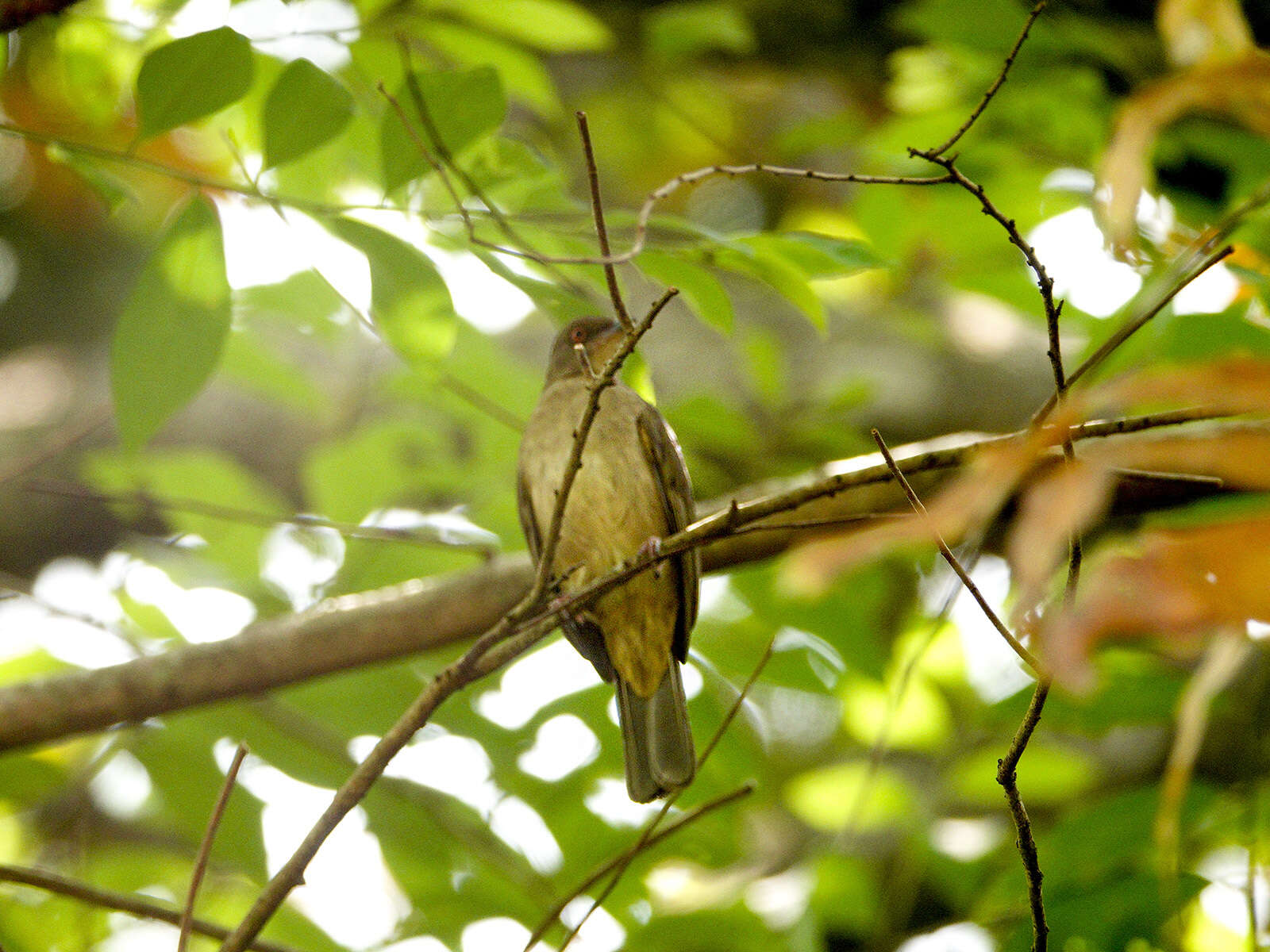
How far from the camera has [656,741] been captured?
10.3 ft

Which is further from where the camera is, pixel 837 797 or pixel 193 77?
pixel 837 797

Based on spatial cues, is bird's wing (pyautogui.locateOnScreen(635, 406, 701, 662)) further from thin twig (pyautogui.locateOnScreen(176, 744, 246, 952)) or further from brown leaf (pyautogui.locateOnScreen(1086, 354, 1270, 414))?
brown leaf (pyautogui.locateOnScreen(1086, 354, 1270, 414))

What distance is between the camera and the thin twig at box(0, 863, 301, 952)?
77.4 inches

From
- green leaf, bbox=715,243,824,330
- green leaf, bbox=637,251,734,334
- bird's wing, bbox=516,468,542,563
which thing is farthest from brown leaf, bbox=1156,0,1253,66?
bird's wing, bbox=516,468,542,563

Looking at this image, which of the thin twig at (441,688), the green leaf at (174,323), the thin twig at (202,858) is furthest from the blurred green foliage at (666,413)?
the thin twig at (202,858)

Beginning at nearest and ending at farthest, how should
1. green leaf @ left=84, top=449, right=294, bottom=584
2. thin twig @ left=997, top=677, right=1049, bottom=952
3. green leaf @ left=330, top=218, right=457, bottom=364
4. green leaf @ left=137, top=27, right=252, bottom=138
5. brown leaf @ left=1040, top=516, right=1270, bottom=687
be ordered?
brown leaf @ left=1040, top=516, right=1270, bottom=687 < thin twig @ left=997, top=677, right=1049, bottom=952 < green leaf @ left=137, top=27, right=252, bottom=138 < green leaf @ left=330, top=218, right=457, bottom=364 < green leaf @ left=84, top=449, right=294, bottom=584

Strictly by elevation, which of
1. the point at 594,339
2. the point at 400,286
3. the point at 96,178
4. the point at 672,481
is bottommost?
the point at 400,286

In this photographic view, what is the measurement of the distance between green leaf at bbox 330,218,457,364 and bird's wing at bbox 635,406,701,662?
1.16 metres

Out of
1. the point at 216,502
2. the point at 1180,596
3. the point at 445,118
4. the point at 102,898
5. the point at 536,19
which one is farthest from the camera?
the point at 216,502

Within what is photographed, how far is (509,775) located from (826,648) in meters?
1.01

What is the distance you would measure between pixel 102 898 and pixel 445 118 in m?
1.62

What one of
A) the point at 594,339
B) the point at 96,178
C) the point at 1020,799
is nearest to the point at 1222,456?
the point at 1020,799

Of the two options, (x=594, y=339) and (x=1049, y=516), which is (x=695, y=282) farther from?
(x=1049, y=516)

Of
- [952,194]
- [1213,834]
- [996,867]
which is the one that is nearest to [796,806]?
[996,867]
